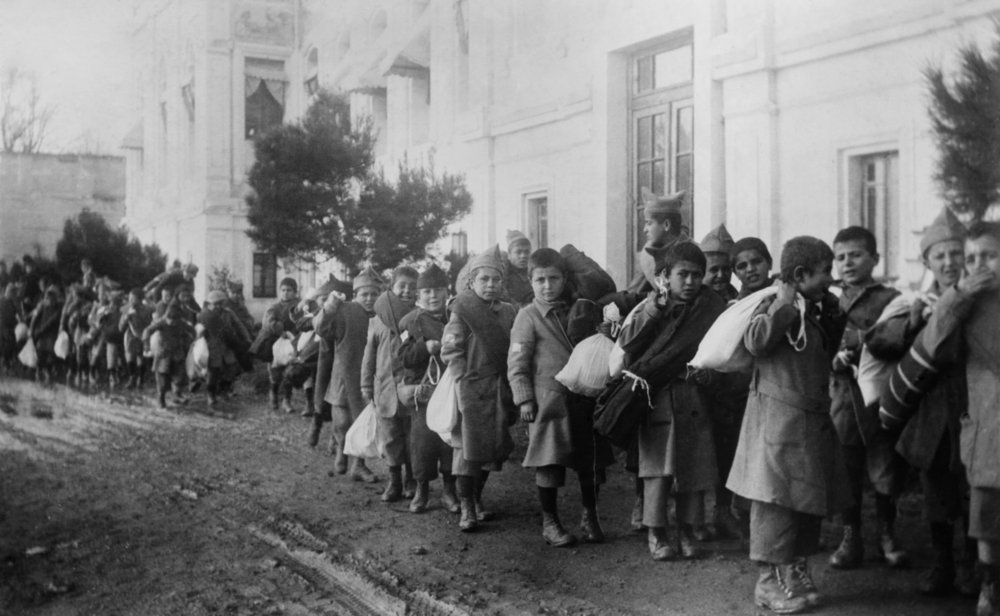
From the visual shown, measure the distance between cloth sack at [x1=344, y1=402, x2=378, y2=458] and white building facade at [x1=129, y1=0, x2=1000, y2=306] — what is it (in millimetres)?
3055

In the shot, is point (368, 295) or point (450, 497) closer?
point (450, 497)

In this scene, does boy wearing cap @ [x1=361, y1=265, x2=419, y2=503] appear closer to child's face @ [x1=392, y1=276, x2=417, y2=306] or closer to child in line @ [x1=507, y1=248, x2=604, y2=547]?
child's face @ [x1=392, y1=276, x2=417, y2=306]

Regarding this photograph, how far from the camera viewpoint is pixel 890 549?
179 inches

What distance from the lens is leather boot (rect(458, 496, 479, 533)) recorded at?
575 cm

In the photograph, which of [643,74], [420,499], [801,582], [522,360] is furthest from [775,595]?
[643,74]

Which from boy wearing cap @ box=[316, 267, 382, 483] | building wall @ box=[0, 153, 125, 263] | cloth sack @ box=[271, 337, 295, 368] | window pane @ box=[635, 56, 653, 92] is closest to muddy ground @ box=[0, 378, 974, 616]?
boy wearing cap @ box=[316, 267, 382, 483]

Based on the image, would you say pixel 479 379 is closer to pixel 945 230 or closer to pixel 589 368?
pixel 589 368

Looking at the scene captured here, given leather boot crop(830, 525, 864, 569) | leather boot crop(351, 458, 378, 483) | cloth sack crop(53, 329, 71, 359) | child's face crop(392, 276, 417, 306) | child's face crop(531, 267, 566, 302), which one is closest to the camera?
leather boot crop(830, 525, 864, 569)

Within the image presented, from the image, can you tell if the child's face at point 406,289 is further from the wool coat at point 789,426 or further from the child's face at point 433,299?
the wool coat at point 789,426

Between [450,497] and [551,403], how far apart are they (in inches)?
56.4

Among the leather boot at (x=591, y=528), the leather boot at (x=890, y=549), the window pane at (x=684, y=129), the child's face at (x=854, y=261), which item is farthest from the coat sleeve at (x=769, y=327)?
the window pane at (x=684, y=129)

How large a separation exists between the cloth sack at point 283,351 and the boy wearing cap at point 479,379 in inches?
219

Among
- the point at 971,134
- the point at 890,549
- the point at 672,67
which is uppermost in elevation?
the point at 672,67

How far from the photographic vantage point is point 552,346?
211 inches
